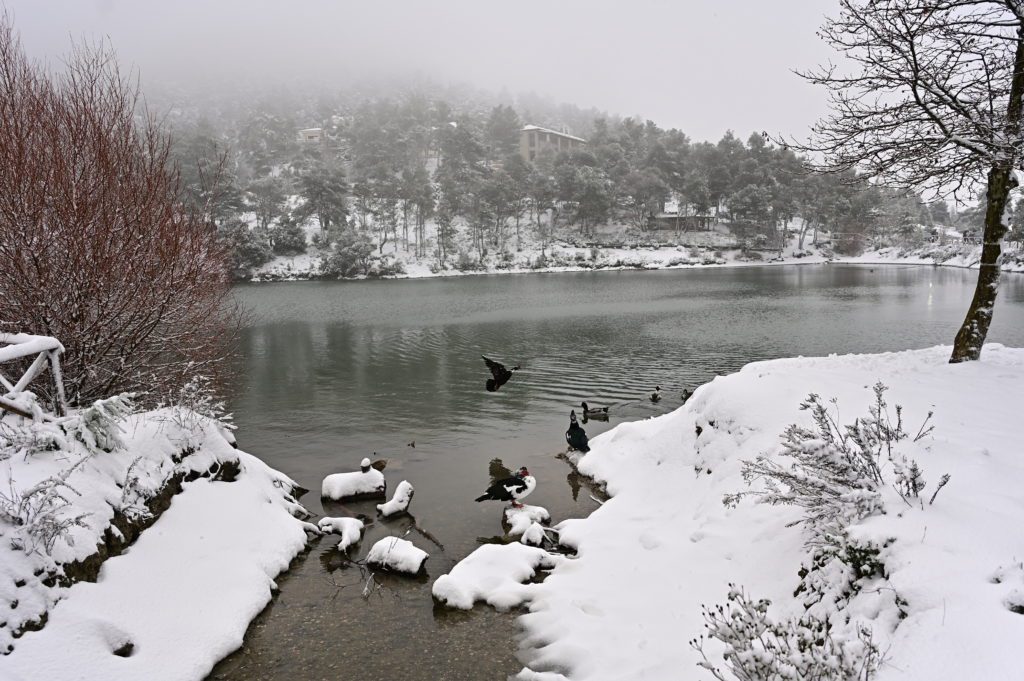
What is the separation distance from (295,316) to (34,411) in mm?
36413

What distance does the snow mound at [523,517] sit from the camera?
952cm

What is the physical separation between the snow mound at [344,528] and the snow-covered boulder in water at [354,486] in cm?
140

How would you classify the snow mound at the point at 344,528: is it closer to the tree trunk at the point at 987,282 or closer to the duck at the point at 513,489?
the duck at the point at 513,489

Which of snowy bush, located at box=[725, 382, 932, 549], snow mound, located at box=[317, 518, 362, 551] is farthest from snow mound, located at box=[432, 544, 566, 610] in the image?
snowy bush, located at box=[725, 382, 932, 549]

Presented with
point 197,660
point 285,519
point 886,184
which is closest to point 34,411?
point 197,660

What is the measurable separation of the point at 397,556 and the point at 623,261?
75372 millimetres

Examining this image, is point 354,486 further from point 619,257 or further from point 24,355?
point 619,257

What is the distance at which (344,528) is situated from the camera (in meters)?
9.66

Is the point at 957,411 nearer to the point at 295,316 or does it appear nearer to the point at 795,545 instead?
the point at 795,545

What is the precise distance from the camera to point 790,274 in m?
67.0

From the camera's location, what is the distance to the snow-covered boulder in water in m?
11.6

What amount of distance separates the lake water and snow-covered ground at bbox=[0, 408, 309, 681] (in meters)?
0.51

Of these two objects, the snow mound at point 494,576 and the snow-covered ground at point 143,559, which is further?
the snow mound at point 494,576

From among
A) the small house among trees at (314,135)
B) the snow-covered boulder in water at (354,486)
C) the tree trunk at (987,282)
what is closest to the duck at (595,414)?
the snow-covered boulder in water at (354,486)
